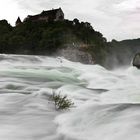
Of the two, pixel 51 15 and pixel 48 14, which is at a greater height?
pixel 48 14

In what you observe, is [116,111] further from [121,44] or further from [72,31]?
[121,44]

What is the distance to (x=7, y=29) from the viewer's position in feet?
231

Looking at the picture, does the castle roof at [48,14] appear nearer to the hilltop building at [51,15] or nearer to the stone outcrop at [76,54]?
the hilltop building at [51,15]

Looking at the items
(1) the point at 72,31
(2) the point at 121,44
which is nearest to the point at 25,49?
(1) the point at 72,31

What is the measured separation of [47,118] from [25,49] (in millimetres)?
55037

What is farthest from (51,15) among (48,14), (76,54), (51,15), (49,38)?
(76,54)

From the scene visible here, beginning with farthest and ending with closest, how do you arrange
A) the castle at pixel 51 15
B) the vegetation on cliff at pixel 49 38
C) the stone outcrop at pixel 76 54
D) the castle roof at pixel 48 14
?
the castle roof at pixel 48 14 → the castle at pixel 51 15 → the vegetation on cliff at pixel 49 38 → the stone outcrop at pixel 76 54

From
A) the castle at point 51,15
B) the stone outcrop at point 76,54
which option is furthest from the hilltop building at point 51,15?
the stone outcrop at point 76,54

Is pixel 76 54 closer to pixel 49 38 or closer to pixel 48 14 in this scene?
pixel 49 38

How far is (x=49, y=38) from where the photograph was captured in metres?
62.4

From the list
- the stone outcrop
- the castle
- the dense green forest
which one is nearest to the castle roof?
the castle

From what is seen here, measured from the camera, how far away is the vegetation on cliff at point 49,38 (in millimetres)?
61031

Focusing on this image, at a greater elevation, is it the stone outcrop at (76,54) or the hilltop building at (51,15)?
the hilltop building at (51,15)

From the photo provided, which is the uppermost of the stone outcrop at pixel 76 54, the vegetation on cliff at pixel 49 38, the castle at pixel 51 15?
the castle at pixel 51 15
